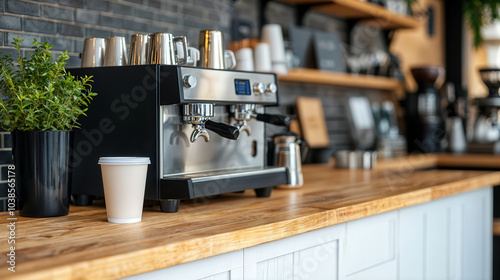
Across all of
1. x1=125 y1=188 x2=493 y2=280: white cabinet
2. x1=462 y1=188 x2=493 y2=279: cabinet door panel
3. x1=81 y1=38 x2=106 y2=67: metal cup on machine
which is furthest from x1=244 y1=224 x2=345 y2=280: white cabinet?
x1=462 y1=188 x2=493 y2=279: cabinet door panel

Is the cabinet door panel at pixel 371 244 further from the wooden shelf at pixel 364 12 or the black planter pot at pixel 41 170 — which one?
the wooden shelf at pixel 364 12

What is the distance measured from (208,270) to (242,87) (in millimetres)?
579

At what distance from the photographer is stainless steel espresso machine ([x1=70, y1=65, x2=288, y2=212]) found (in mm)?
1380

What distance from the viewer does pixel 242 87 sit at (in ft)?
5.16

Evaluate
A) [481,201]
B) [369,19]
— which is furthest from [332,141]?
[481,201]

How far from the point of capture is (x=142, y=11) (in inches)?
80.7

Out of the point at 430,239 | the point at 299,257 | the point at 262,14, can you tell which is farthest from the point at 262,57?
the point at 299,257

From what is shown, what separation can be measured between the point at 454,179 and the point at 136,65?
1380 mm

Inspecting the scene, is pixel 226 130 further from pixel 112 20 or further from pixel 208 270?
pixel 112 20

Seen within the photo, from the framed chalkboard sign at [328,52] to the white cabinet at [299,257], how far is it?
1784 millimetres

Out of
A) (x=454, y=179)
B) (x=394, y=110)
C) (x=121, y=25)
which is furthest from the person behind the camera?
(x=394, y=110)

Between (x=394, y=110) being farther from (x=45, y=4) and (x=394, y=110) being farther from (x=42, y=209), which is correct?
(x=42, y=209)

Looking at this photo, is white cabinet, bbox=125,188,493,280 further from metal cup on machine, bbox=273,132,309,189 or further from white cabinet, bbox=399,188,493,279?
metal cup on machine, bbox=273,132,309,189

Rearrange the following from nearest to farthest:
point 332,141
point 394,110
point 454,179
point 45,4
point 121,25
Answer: point 45,4 < point 121,25 < point 454,179 < point 332,141 < point 394,110
